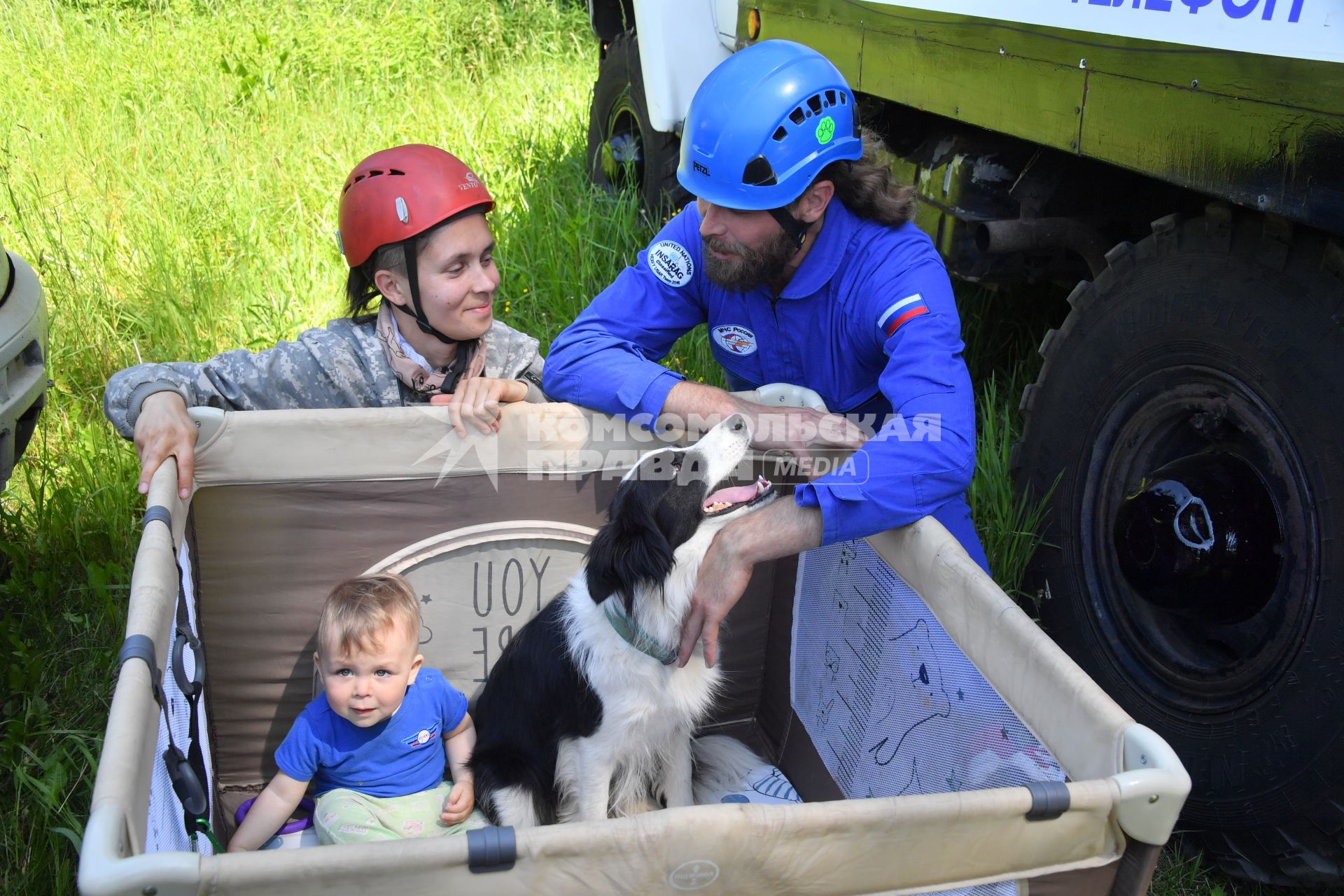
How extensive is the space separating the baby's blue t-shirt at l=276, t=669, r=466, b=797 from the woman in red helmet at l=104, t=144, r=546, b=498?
Result: 2.22 feet

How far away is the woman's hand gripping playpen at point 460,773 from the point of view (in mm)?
2383

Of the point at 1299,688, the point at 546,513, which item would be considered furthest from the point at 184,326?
the point at 1299,688

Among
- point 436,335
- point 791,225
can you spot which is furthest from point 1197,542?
point 436,335

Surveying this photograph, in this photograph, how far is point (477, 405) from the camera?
237cm

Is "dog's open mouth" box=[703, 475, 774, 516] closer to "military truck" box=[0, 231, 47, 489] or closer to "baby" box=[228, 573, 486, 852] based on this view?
"baby" box=[228, 573, 486, 852]

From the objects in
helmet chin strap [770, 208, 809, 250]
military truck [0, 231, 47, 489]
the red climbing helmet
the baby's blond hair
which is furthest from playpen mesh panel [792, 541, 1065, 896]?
military truck [0, 231, 47, 489]

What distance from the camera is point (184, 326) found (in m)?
4.08

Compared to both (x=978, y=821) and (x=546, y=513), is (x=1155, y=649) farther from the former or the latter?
(x=546, y=513)

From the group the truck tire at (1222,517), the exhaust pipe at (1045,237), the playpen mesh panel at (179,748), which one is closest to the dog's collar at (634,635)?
the playpen mesh panel at (179,748)

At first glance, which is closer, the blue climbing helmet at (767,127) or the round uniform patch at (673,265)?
the blue climbing helmet at (767,127)

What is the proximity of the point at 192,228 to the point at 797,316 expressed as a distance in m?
3.51

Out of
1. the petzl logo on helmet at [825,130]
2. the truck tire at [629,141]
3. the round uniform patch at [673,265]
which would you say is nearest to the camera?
the petzl logo on helmet at [825,130]

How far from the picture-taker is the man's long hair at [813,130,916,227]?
256 centimetres

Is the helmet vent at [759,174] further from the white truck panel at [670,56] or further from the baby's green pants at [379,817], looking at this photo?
the white truck panel at [670,56]
